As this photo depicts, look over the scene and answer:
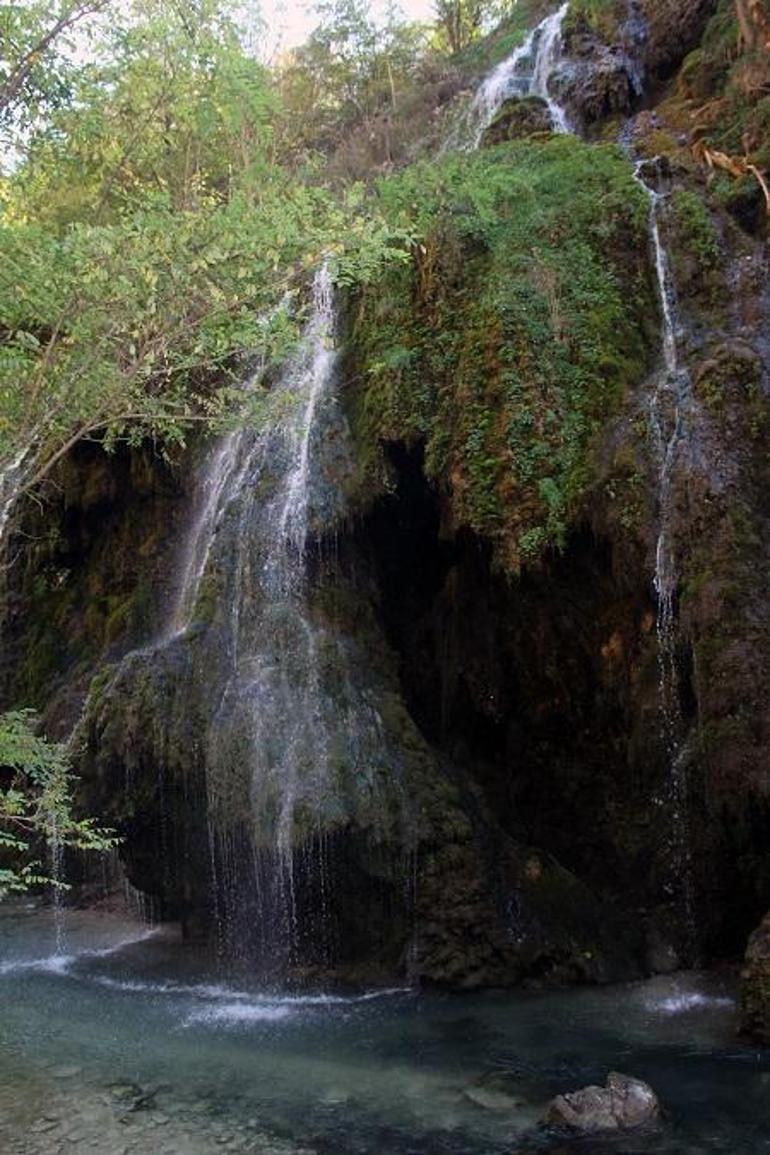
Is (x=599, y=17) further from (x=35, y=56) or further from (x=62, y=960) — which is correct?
(x=62, y=960)

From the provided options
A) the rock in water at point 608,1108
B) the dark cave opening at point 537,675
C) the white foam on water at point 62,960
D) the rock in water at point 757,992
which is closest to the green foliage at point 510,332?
the dark cave opening at point 537,675

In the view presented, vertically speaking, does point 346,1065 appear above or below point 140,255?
below

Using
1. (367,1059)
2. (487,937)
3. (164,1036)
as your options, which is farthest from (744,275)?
(164,1036)

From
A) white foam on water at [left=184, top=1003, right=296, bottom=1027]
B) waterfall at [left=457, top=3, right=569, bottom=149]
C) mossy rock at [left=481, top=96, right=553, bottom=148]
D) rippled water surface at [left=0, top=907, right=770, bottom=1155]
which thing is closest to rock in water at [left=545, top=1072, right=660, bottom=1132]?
rippled water surface at [left=0, top=907, right=770, bottom=1155]

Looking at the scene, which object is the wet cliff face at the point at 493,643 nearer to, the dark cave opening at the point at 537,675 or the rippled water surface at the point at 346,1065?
the dark cave opening at the point at 537,675

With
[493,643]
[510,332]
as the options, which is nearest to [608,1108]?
[493,643]

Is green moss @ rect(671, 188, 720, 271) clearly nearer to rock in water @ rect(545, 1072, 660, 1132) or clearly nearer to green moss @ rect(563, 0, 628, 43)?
→ green moss @ rect(563, 0, 628, 43)

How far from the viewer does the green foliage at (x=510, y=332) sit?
11086mm

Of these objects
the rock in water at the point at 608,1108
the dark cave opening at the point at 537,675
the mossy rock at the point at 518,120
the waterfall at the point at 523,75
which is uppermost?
the waterfall at the point at 523,75

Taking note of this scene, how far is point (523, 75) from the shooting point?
67.7 ft

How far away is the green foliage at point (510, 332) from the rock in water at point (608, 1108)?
5.43 m

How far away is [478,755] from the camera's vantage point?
12.3m

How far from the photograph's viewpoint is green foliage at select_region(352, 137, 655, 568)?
11086 millimetres

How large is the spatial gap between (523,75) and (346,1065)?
1919 cm
